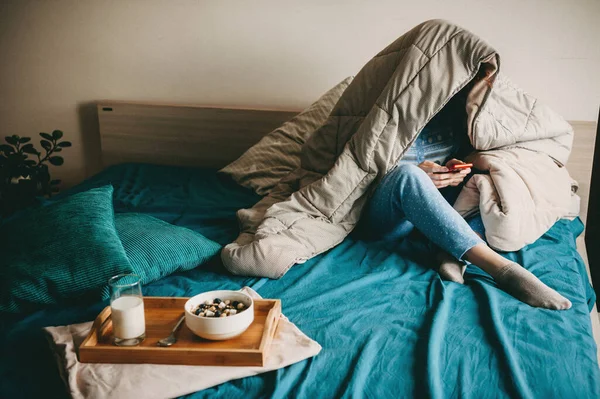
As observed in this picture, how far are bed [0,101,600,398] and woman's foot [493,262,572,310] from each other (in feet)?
0.08

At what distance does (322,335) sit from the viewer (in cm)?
114

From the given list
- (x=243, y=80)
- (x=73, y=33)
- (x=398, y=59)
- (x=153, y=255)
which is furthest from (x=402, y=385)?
(x=73, y=33)

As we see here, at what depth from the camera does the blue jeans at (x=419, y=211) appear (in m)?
1.47

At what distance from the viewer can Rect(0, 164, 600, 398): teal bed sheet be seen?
0.98 meters

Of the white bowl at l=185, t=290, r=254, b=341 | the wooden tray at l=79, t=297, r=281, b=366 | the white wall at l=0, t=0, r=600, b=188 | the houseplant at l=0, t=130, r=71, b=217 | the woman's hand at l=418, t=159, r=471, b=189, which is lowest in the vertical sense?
the houseplant at l=0, t=130, r=71, b=217

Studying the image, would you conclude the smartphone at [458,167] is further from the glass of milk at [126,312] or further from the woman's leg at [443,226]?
the glass of milk at [126,312]

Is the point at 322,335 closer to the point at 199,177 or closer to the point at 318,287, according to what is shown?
the point at 318,287

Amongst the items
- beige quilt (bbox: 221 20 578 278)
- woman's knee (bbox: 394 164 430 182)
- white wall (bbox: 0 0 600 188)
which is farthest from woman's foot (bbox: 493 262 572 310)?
white wall (bbox: 0 0 600 188)

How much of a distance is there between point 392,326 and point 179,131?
170 cm

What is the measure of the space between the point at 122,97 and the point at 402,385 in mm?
2210

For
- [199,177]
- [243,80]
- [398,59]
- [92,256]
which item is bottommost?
[199,177]

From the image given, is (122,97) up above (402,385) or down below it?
above

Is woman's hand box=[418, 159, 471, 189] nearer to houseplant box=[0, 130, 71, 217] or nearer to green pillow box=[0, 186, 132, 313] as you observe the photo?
green pillow box=[0, 186, 132, 313]

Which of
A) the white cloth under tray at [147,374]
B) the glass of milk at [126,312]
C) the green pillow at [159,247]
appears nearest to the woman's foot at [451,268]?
the white cloth under tray at [147,374]
